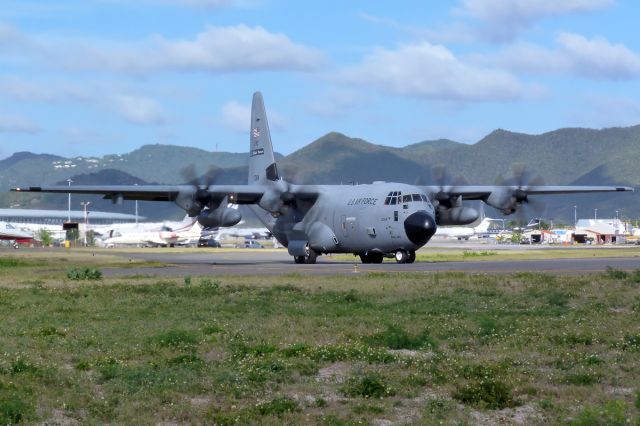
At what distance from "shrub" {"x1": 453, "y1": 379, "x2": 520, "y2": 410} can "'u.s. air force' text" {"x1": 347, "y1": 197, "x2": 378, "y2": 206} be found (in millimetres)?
37534

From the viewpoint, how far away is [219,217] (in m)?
51.0

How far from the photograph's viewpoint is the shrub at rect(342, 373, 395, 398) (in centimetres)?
1360

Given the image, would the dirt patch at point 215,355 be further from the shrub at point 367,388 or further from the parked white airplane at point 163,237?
the parked white airplane at point 163,237

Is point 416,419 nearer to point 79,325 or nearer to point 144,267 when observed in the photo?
point 79,325

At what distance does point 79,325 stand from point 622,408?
545 inches

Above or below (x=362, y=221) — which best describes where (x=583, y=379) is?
below

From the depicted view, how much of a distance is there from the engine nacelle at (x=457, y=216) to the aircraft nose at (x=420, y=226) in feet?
21.0

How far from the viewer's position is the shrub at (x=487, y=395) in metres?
13.0

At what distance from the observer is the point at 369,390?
13.7 meters

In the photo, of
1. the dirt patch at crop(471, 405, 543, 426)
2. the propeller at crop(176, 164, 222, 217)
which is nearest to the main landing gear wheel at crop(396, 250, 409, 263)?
the propeller at crop(176, 164, 222, 217)

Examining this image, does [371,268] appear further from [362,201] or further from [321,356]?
[321,356]

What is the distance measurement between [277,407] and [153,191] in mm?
40296

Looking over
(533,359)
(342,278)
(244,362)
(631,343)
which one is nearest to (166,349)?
(244,362)

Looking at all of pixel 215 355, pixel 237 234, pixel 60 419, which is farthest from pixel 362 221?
pixel 237 234
